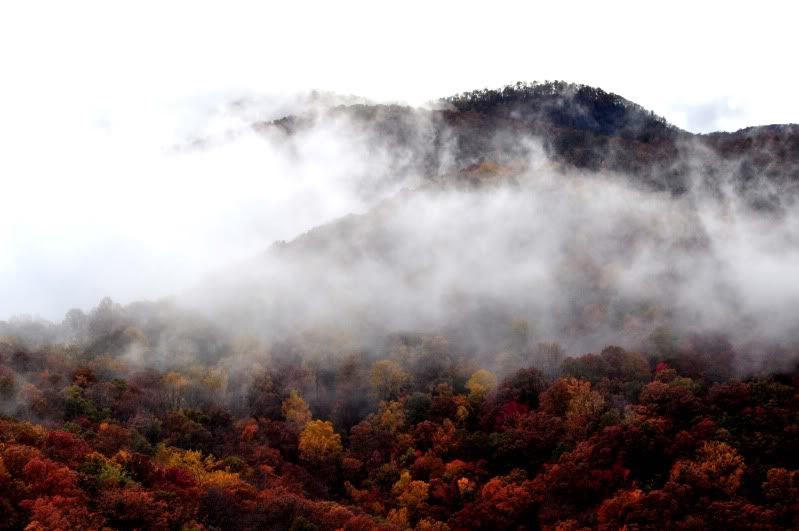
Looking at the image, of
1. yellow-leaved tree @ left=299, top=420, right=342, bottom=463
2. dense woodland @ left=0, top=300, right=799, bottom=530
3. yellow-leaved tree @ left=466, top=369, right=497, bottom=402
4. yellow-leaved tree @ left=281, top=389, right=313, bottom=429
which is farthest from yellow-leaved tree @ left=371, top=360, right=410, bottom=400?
yellow-leaved tree @ left=299, top=420, right=342, bottom=463

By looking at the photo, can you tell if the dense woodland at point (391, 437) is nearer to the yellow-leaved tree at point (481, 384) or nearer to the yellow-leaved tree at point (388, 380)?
the yellow-leaved tree at point (481, 384)

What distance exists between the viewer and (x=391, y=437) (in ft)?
352

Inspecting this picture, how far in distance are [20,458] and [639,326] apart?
365 feet

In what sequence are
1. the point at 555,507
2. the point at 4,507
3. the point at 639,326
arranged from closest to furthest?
the point at 4,507 → the point at 555,507 → the point at 639,326

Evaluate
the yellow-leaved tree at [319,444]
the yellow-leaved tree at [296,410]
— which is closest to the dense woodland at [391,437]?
the yellow-leaved tree at [319,444]

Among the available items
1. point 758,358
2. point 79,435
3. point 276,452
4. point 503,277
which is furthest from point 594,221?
point 79,435

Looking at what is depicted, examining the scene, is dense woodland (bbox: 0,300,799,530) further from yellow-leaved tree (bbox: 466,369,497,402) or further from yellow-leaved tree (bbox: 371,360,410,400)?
yellow-leaved tree (bbox: 371,360,410,400)

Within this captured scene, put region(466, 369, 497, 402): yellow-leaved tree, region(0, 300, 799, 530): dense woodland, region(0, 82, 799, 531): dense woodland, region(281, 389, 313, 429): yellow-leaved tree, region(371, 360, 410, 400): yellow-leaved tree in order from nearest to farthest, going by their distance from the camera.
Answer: region(0, 300, 799, 530): dense woodland < region(0, 82, 799, 531): dense woodland < region(466, 369, 497, 402): yellow-leaved tree < region(281, 389, 313, 429): yellow-leaved tree < region(371, 360, 410, 400): yellow-leaved tree

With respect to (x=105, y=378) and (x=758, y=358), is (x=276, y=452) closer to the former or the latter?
(x=105, y=378)

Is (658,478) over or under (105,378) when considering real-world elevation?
under

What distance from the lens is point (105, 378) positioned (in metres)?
122

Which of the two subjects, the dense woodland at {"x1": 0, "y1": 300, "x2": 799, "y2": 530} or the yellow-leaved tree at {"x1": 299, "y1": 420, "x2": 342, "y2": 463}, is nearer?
the dense woodland at {"x1": 0, "y1": 300, "x2": 799, "y2": 530}

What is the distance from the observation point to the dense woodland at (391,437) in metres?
64.8

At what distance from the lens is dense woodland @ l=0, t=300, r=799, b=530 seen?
6475cm
